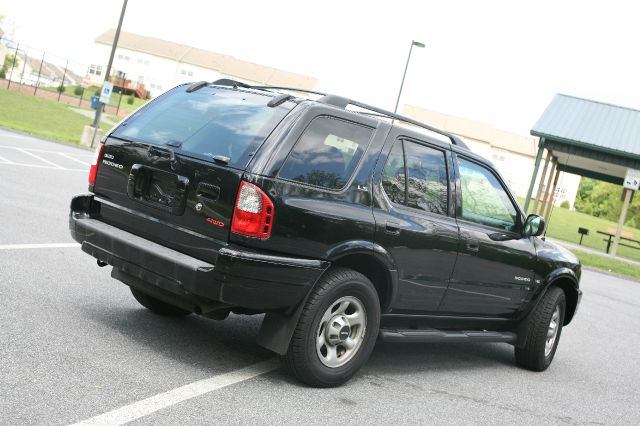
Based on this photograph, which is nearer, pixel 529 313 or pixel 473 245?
pixel 473 245

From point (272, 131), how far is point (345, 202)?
67cm

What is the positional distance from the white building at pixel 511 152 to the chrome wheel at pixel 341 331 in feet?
317

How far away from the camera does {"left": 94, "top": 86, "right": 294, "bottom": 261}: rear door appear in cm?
480

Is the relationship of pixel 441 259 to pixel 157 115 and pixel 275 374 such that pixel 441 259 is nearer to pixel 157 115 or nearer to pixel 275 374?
pixel 275 374

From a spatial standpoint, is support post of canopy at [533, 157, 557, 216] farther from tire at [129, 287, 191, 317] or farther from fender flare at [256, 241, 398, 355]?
fender flare at [256, 241, 398, 355]

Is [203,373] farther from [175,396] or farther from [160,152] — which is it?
[160,152]

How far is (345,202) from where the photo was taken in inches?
201

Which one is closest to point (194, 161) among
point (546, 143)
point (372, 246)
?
point (372, 246)

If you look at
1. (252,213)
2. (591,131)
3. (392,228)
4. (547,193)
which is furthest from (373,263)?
(547,193)

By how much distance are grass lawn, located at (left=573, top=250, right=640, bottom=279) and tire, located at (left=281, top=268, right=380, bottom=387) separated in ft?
59.8

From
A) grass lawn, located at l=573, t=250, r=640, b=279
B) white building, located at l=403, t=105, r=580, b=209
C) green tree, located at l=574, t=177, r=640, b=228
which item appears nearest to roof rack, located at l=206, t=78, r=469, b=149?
grass lawn, located at l=573, t=250, r=640, b=279

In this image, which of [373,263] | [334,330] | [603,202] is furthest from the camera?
[603,202]

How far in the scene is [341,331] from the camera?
5.16 meters

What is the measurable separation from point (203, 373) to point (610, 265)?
20.7 meters
